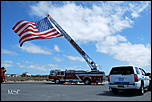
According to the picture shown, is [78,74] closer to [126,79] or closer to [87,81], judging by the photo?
[87,81]

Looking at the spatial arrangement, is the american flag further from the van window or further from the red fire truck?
the van window

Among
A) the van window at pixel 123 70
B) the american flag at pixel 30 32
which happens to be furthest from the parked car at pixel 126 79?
the american flag at pixel 30 32

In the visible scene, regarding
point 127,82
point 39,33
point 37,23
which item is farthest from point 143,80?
point 37,23

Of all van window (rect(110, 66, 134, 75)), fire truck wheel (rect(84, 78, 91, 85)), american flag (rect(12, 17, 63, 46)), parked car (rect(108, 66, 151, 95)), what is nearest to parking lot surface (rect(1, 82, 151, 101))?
parked car (rect(108, 66, 151, 95))

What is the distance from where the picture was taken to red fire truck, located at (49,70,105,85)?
99.3ft

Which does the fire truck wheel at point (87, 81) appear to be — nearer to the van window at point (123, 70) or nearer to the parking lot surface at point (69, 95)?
the parking lot surface at point (69, 95)

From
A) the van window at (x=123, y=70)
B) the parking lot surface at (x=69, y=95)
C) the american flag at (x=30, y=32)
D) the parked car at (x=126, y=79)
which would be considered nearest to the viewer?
the parking lot surface at (x=69, y=95)

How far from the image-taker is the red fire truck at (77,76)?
30281 millimetres

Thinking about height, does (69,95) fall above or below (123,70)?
below

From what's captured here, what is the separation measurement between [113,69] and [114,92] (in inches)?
61.8

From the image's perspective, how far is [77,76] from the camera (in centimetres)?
3102

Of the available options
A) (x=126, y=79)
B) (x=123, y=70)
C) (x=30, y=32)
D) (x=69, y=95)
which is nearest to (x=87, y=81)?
(x=30, y=32)

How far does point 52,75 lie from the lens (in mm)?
32375

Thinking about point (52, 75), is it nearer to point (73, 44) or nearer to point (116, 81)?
point (73, 44)
